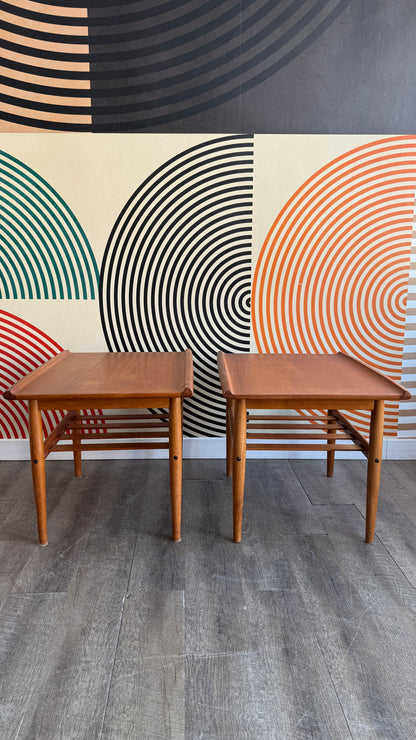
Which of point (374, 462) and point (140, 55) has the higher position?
point (140, 55)

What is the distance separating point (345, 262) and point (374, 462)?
3.87 ft

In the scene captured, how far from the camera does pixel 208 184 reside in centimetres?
256

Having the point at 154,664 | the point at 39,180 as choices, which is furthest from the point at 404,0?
the point at 154,664

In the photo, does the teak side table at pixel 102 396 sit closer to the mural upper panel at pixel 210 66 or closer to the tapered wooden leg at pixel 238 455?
the tapered wooden leg at pixel 238 455

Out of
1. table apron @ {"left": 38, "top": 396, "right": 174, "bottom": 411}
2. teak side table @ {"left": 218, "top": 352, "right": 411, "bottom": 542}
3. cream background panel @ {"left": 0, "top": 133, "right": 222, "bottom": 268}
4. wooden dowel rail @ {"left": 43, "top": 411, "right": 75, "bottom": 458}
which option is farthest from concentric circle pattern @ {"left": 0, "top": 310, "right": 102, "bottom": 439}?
teak side table @ {"left": 218, "top": 352, "right": 411, "bottom": 542}

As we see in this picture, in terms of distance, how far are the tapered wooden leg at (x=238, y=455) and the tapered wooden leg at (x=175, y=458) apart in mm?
215

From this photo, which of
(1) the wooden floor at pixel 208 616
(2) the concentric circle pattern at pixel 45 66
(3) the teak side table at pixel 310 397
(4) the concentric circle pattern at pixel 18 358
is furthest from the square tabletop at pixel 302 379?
(2) the concentric circle pattern at pixel 45 66

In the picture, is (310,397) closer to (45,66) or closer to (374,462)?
(374,462)

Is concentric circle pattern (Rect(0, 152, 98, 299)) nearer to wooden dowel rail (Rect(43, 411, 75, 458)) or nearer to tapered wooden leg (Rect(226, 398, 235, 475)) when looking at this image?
wooden dowel rail (Rect(43, 411, 75, 458))

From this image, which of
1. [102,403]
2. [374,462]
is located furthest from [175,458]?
[374,462]

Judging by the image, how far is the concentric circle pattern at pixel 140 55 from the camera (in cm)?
239

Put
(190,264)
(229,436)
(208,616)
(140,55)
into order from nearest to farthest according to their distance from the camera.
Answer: (208,616)
(140,55)
(229,436)
(190,264)

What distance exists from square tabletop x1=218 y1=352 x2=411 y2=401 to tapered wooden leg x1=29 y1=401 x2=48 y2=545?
0.71m

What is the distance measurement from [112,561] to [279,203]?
6.15 ft
